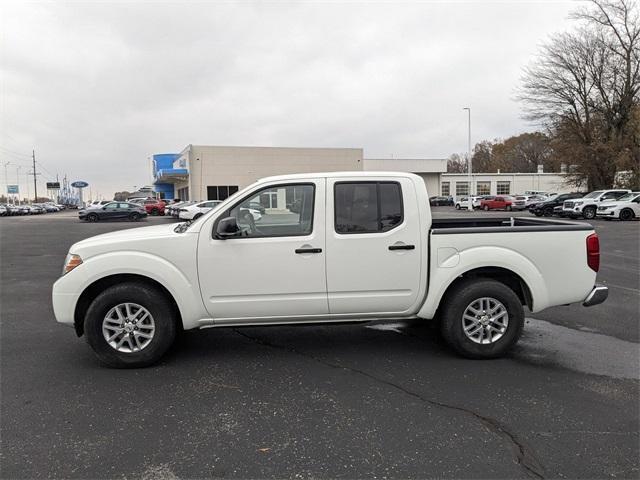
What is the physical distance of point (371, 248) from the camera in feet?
15.5

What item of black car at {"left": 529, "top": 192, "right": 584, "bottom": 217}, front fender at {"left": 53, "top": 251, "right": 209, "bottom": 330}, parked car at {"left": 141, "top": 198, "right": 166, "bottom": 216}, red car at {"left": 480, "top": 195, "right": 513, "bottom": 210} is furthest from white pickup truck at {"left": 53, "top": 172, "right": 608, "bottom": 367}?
red car at {"left": 480, "top": 195, "right": 513, "bottom": 210}

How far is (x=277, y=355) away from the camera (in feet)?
16.6

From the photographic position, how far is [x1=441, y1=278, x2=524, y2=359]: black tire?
4789mm

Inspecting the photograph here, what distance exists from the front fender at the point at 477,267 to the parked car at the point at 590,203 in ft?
91.7

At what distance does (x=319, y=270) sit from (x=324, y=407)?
1359 millimetres

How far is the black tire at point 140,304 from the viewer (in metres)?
4.55

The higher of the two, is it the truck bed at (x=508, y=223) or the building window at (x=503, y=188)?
the building window at (x=503, y=188)

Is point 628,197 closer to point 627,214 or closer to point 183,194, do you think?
point 627,214

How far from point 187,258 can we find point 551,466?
11.3 ft

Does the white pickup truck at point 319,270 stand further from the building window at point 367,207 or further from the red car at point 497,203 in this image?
the red car at point 497,203

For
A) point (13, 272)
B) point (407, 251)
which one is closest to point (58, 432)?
point (407, 251)

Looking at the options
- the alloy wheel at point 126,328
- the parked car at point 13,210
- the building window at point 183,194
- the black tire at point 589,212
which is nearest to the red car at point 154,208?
the building window at point 183,194

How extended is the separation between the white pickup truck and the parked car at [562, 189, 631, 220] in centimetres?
2773

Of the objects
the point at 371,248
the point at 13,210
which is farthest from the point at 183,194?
the point at 371,248
